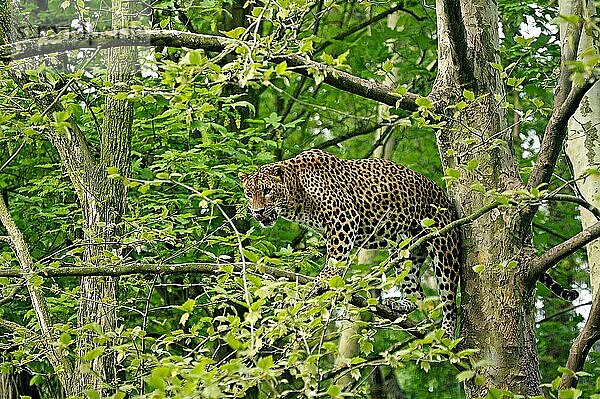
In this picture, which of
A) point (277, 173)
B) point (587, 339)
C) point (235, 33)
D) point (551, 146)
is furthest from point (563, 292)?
point (235, 33)

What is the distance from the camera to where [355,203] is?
5062mm

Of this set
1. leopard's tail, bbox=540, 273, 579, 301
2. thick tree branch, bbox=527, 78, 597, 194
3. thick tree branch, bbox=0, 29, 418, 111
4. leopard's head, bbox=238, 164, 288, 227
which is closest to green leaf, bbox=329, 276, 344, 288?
thick tree branch, bbox=0, 29, 418, 111

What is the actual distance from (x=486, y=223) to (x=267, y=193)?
1.23 meters

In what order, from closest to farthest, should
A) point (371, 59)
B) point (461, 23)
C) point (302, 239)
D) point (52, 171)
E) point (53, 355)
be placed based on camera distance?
point (461, 23) < point (53, 355) < point (52, 171) < point (371, 59) < point (302, 239)

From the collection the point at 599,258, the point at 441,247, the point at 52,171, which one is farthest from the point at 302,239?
the point at 441,247

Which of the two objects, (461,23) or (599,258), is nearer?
(461,23)

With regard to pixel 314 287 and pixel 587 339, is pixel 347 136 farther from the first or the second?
pixel 314 287

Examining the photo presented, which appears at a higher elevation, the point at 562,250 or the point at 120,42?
the point at 120,42

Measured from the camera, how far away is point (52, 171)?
915 centimetres

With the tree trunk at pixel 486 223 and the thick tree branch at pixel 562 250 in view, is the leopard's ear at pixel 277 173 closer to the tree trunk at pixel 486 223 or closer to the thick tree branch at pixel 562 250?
the tree trunk at pixel 486 223

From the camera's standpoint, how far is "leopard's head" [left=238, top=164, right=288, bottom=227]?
16.7 ft

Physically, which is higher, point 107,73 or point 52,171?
point 107,73

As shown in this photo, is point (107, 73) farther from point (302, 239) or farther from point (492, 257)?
point (302, 239)

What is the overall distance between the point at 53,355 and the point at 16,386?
4176 millimetres
